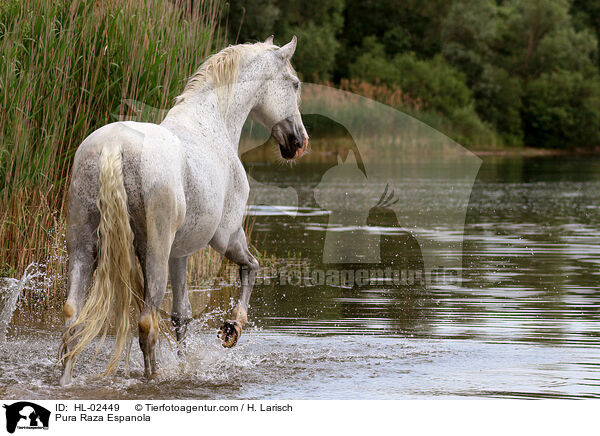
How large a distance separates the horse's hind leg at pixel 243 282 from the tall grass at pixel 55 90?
1848 millimetres

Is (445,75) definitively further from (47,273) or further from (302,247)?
(47,273)

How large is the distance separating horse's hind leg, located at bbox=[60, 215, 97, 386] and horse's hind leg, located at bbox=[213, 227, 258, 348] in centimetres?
111

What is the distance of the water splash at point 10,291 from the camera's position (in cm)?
638

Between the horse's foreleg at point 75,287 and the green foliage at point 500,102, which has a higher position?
the green foliage at point 500,102

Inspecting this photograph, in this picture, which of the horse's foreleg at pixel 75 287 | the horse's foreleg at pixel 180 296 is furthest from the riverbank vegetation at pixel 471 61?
the horse's foreleg at pixel 75 287

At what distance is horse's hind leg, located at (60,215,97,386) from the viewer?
4.82 meters

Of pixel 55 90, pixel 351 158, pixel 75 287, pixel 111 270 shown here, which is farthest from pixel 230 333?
pixel 351 158

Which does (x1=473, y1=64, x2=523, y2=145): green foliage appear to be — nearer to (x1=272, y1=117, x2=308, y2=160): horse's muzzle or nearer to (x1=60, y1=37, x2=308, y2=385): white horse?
(x1=272, y1=117, x2=308, y2=160): horse's muzzle

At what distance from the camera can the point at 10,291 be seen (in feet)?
22.7

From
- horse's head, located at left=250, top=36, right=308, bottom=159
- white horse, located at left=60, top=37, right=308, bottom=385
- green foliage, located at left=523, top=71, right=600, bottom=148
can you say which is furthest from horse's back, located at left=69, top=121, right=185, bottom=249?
green foliage, located at left=523, top=71, right=600, bottom=148

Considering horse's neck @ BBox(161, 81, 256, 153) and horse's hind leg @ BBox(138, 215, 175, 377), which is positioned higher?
horse's neck @ BBox(161, 81, 256, 153)
